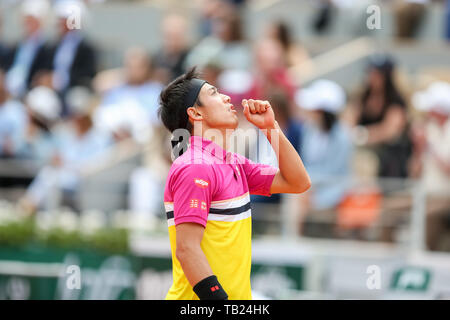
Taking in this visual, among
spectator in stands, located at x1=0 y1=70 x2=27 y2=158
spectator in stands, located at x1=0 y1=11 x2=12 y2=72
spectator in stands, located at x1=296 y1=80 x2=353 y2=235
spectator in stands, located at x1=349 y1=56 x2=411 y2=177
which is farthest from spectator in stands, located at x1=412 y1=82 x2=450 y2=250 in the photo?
spectator in stands, located at x1=0 y1=11 x2=12 y2=72

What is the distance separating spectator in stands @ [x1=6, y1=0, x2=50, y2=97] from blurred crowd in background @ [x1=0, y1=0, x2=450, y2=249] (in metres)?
0.03

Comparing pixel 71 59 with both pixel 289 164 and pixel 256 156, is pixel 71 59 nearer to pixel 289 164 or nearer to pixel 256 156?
pixel 256 156

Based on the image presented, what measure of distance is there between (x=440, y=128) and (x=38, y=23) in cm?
771

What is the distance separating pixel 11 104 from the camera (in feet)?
45.3

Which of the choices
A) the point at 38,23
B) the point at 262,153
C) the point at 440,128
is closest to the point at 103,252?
the point at 262,153

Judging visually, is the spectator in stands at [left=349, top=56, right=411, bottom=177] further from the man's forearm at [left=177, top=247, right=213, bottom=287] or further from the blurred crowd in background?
the man's forearm at [left=177, top=247, right=213, bottom=287]

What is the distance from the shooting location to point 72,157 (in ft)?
41.6

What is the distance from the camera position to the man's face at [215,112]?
15.7ft

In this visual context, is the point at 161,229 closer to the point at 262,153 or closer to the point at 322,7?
the point at 262,153

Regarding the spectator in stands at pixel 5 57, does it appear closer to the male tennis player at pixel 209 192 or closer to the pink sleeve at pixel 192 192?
the male tennis player at pixel 209 192

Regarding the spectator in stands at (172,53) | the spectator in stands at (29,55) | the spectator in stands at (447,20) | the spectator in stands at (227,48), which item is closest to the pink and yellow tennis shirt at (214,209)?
the spectator in stands at (227,48)

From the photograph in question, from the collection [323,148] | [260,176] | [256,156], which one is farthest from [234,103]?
[260,176]

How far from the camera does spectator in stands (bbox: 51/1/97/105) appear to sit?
14305mm
